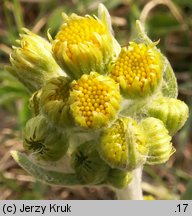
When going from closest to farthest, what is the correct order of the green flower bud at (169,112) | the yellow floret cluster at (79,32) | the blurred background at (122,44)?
1. the yellow floret cluster at (79,32)
2. the green flower bud at (169,112)
3. the blurred background at (122,44)

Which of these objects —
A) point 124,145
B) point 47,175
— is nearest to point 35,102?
point 47,175

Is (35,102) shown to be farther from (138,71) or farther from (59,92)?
(138,71)

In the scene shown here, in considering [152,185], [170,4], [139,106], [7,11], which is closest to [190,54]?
[170,4]

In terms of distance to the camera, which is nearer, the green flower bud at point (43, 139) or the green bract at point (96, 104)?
the green bract at point (96, 104)

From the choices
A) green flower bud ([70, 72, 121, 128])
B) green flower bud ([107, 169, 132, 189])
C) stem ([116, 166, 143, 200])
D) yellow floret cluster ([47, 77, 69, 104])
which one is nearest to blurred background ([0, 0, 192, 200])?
stem ([116, 166, 143, 200])

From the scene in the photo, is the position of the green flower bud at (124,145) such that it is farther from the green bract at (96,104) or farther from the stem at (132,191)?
the stem at (132,191)

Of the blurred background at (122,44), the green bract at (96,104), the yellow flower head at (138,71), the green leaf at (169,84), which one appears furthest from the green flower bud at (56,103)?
the blurred background at (122,44)
